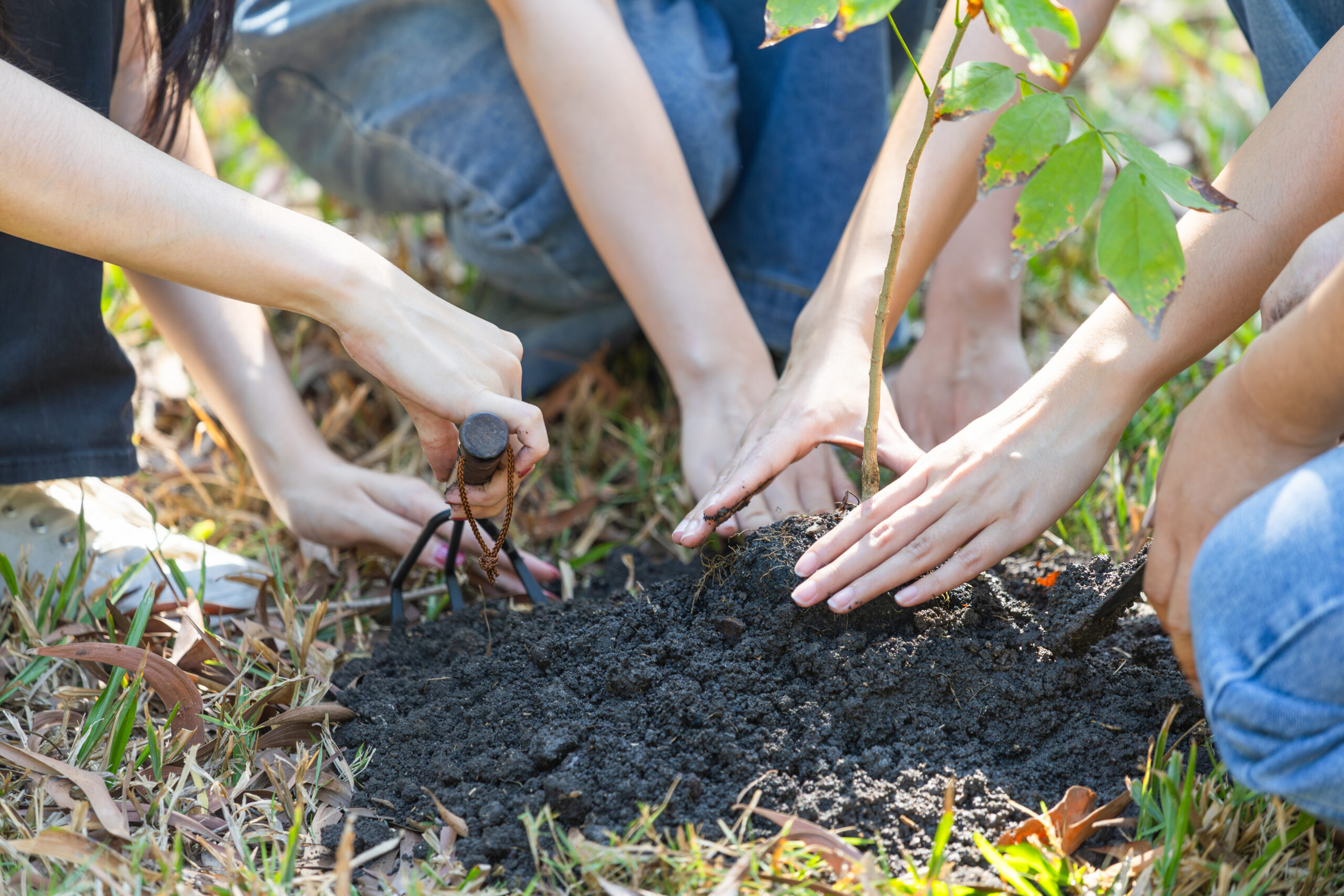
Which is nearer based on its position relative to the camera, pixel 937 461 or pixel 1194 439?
pixel 1194 439

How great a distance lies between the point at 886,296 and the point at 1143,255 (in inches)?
11.5

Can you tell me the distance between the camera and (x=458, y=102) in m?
1.79

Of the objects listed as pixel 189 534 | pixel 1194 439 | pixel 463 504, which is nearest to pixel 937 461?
pixel 1194 439

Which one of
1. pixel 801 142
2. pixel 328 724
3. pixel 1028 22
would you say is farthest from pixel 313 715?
pixel 801 142

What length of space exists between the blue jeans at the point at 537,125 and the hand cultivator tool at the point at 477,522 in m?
0.72

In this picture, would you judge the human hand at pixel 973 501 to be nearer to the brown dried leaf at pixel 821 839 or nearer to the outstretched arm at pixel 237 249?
the brown dried leaf at pixel 821 839

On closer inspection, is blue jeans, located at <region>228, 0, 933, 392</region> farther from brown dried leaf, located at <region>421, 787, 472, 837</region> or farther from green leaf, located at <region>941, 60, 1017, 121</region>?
brown dried leaf, located at <region>421, 787, 472, 837</region>

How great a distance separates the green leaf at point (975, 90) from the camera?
849 millimetres

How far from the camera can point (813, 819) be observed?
37.7 inches

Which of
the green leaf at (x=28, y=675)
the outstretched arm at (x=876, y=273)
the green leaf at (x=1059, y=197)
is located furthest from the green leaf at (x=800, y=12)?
the green leaf at (x=28, y=675)

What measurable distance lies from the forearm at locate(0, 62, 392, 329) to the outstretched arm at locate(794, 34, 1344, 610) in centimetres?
64

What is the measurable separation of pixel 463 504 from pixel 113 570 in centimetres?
68

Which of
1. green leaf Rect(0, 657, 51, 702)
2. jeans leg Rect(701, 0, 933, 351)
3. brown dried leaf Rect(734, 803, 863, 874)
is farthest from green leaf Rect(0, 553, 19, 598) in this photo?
jeans leg Rect(701, 0, 933, 351)

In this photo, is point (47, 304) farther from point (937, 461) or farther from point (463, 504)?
point (937, 461)
